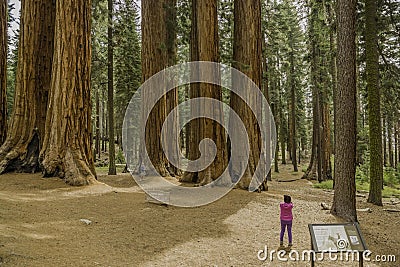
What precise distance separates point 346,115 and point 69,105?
7147 millimetres

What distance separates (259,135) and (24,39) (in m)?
7.97

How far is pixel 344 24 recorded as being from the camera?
8.09 m

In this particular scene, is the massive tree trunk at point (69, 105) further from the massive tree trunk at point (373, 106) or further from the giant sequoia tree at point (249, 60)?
the massive tree trunk at point (373, 106)

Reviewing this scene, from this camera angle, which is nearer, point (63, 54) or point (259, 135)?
point (63, 54)

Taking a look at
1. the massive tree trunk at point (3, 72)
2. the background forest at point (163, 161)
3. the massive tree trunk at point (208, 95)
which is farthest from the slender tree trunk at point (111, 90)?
the massive tree trunk at point (208, 95)

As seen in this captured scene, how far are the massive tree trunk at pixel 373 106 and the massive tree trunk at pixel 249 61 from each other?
3.28m

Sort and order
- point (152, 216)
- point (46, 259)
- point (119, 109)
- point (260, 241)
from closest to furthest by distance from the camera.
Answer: point (46, 259)
point (260, 241)
point (152, 216)
point (119, 109)

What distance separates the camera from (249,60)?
11.6 meters

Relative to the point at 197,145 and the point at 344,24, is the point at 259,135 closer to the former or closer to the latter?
the point at 197,145

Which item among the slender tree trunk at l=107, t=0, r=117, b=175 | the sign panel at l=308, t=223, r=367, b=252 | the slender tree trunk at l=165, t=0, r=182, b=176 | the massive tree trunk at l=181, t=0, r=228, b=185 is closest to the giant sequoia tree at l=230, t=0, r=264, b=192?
the massive tree trunk at l=181, t=0, r=228, b=185

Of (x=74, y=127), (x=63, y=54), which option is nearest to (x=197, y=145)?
(x=74, y=127)

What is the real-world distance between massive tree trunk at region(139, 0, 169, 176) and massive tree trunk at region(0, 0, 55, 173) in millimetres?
3638

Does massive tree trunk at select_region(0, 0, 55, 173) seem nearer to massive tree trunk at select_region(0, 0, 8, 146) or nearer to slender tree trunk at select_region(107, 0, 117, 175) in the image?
massive tree trunk at select_region(0, 0, 8, 146)

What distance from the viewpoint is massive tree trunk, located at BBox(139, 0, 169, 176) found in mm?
13508
